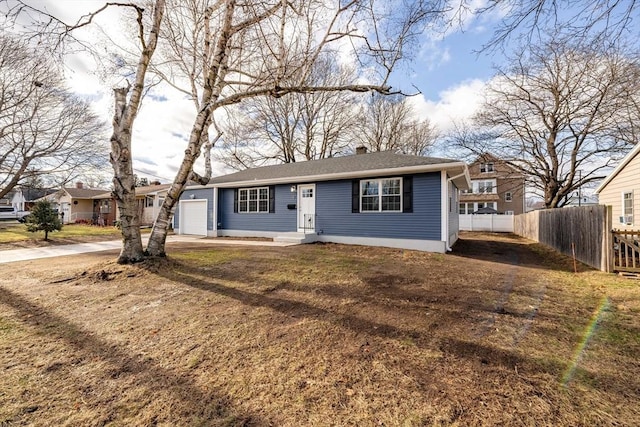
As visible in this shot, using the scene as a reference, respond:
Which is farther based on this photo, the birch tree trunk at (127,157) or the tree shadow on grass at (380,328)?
the birch tree trunk at (127,157)

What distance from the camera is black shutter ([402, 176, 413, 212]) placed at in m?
9.66

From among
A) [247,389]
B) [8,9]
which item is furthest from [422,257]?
[8,9]

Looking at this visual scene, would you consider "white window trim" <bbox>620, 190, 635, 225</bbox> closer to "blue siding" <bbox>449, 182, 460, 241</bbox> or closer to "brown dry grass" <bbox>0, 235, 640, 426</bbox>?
"blue siding" <bbox>449, 182, 460, 241</bbox>

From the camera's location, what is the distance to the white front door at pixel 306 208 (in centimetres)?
1183

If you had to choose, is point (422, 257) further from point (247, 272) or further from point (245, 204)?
point (245, 204)

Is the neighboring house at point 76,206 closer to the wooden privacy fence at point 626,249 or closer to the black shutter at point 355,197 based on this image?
the black shutter at point 355,197

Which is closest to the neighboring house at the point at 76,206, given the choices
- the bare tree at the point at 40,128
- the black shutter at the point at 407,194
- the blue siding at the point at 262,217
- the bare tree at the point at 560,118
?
the bare tree at the point at 40,128

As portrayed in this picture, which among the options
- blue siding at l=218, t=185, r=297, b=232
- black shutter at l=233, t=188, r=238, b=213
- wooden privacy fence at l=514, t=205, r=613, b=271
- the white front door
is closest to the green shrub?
blue siding at l=218, t=185, r=297, b=232

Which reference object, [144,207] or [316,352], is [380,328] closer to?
[316,352]

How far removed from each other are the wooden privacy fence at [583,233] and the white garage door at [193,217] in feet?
49.3

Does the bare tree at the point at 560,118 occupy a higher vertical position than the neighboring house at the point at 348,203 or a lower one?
higher

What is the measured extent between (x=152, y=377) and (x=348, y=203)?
9156 millimetres

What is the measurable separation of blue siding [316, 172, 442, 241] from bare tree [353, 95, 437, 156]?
1396 cm

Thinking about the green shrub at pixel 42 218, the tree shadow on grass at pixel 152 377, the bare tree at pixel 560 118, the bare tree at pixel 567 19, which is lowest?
the tree shadow on grass at pixel 152 377
